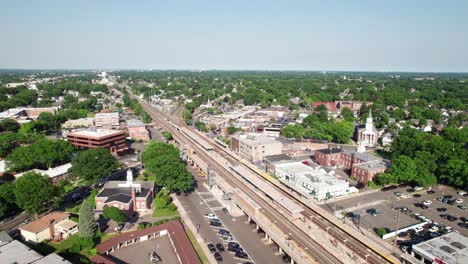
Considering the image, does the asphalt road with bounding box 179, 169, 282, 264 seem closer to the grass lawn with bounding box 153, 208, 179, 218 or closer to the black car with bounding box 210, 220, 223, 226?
the black car with bounding box 210, 220, 223, 226

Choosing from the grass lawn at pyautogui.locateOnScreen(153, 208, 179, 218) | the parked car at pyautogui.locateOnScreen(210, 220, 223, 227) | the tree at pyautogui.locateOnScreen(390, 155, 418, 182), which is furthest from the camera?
the tree at pyautogui.locateOnScreen(390, 155, 418, 182)

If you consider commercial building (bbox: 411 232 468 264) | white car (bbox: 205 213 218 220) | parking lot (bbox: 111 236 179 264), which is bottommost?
parking lot (bbox: 111 236 179 264)

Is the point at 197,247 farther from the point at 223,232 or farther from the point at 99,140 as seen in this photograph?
the point at 99,140

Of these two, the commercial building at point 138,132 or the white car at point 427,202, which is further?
the commercial building at point 138,132

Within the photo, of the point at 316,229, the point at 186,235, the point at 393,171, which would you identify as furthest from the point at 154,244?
A: the point at 393,171

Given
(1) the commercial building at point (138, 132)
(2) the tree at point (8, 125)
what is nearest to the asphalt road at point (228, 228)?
(1) the commercial building at point (138, 132)

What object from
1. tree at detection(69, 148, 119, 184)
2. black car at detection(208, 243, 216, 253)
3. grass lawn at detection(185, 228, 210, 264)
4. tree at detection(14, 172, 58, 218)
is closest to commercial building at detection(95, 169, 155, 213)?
tree at detection(69, 148, 119, 184)

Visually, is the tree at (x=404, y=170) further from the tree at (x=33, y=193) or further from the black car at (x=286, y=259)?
the tree at (x=33, y=193)
